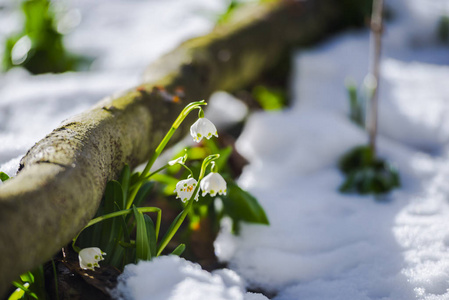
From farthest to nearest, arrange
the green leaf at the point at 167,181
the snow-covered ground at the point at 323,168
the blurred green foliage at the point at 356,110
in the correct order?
the blurred green foliage at the point at 356,110 → the green leaf at the point at 167,181 → the snow-covered ground at the point at 323,168

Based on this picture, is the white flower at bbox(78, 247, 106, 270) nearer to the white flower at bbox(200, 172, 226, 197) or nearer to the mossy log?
the mossy log

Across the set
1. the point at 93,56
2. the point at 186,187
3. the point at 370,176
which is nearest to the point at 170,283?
the point at 186,187

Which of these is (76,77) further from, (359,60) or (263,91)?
(359,60)

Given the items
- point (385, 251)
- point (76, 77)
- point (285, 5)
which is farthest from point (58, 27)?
point (385, 251)

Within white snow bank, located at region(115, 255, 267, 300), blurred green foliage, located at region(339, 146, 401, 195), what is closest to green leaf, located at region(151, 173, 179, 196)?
white snow bank, located at region(115, 255, 267, 300)

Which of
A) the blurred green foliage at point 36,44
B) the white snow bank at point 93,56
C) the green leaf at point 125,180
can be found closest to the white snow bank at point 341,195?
the green leaf at point 125,180

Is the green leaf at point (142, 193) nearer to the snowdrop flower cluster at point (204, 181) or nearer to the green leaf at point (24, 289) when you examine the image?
the snowdrop flower cluster at point (204, 181)
